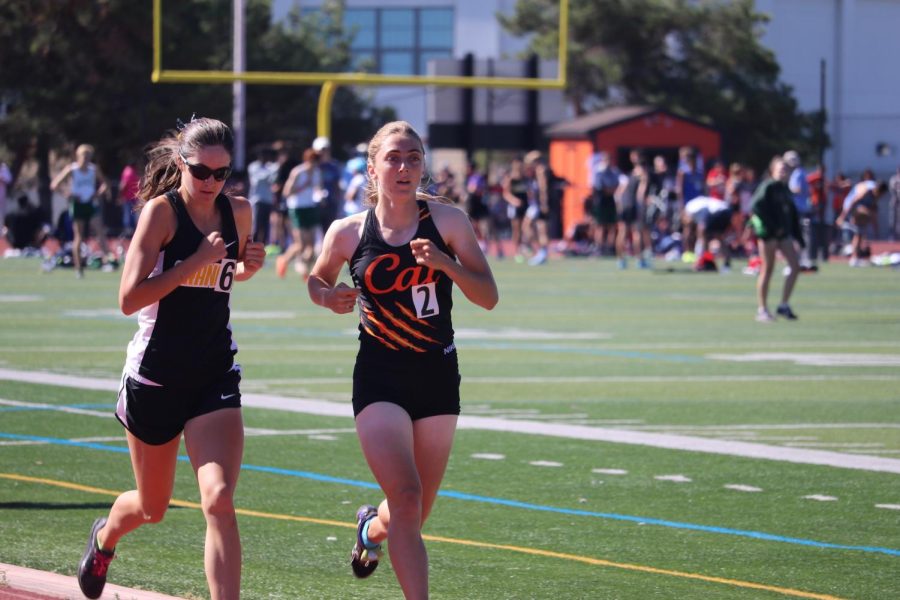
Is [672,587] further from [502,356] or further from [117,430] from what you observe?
[502,356]

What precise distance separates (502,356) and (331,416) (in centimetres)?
450

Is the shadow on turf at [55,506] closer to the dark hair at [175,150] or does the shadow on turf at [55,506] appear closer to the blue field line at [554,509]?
the blue field line at [554,509]

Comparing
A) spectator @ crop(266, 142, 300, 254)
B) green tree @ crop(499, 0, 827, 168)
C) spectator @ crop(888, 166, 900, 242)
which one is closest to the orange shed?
spectator @ crop(888, 166, 900, 242)

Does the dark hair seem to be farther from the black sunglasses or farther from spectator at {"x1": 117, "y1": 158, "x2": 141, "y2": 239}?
spectator at {"x1": 117, "y1": 158, "x2": 141, "y2": 239}

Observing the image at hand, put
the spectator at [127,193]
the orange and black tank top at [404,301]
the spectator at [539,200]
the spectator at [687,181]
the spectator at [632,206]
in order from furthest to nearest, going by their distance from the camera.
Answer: the spectator at [687,181] → the spectator at [127,193] → the spectator at [539,200] → the spectator at [632,206] → the orange and black tank top at [404,301]

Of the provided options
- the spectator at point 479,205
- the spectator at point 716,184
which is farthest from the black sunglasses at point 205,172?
the spectator at point 716,184

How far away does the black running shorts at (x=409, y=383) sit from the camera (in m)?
6.38

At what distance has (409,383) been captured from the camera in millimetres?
6391

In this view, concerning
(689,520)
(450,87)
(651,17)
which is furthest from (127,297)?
(651,17)

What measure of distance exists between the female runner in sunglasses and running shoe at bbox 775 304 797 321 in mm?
15335

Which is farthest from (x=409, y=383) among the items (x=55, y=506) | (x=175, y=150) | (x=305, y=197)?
(x=305, y=197)

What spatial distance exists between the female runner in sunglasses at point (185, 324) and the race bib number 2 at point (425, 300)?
0.61 metres

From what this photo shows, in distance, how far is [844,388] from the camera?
14242 millimetres

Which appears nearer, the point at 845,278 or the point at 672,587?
the point at 672,587
